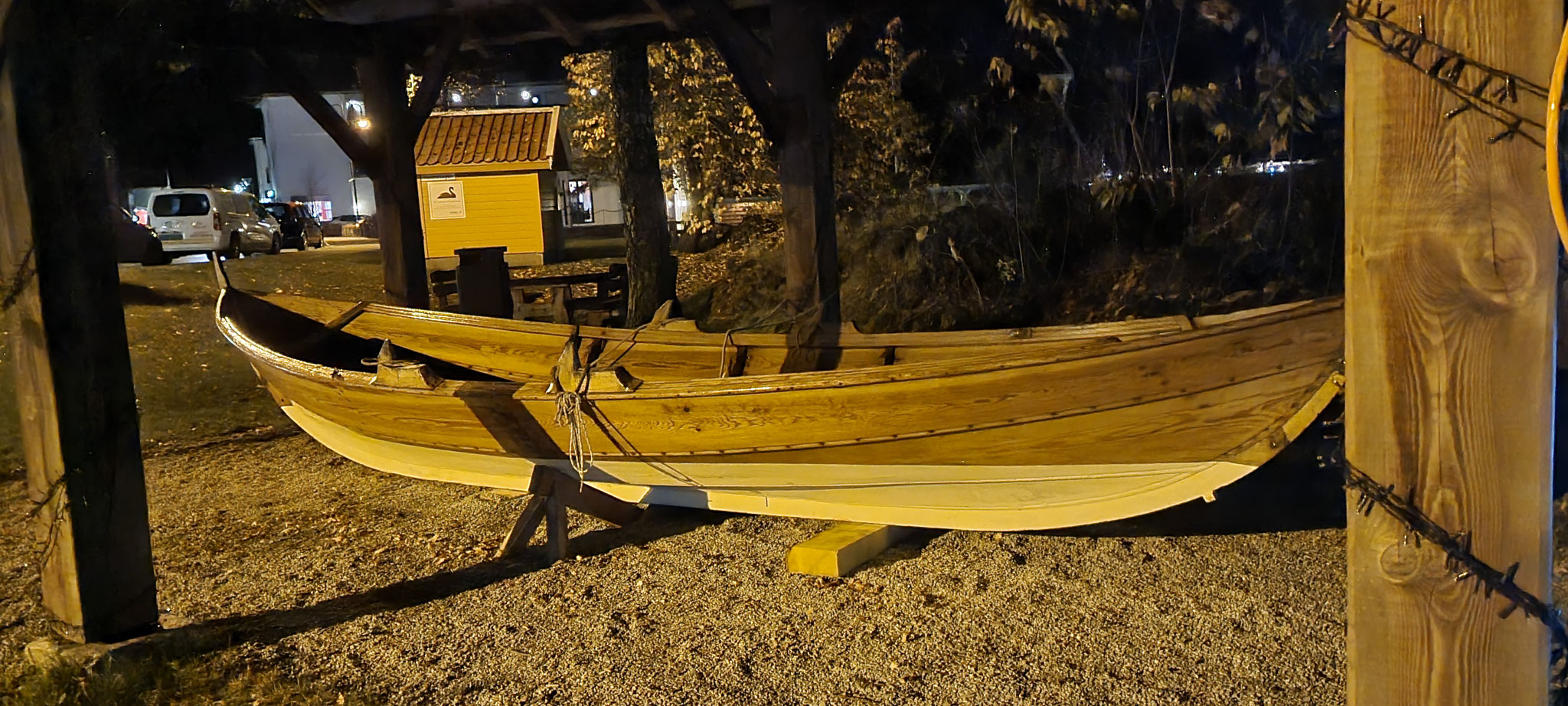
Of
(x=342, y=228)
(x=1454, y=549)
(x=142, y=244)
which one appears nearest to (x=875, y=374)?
(x=1454, y=549)

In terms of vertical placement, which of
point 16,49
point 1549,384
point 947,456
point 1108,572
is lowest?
point 1108,572

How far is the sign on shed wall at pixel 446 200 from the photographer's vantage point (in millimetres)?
21516

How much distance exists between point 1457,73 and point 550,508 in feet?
14.0

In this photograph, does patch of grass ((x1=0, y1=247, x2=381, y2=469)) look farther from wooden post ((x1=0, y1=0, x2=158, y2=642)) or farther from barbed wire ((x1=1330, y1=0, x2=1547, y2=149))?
barbed wire ((x1=1330, y1=0, x2=1547, y2=149))

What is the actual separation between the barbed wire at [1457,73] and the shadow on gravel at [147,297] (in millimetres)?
14898

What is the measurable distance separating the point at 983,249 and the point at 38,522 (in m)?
9.89

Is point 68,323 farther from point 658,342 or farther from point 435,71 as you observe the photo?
point 435,71

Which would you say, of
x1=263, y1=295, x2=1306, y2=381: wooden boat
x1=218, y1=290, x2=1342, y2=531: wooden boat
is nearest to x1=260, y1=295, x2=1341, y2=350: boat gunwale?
x1=263, y1=295, x2=1306, y2=381: wooden boat

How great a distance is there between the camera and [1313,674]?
371 centimetres

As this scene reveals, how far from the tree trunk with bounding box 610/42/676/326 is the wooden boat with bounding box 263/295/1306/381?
4.75 m

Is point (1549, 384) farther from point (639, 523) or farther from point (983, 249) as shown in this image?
point (983, 249)

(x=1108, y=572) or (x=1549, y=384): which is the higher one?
(x=1549, y=384)

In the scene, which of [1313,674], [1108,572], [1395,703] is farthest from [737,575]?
[1395,703]

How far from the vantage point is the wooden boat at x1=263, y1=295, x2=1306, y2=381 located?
556 cm
